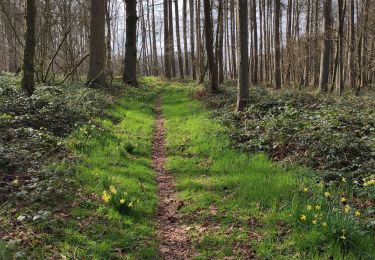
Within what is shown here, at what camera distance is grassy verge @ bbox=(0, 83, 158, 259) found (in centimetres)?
457

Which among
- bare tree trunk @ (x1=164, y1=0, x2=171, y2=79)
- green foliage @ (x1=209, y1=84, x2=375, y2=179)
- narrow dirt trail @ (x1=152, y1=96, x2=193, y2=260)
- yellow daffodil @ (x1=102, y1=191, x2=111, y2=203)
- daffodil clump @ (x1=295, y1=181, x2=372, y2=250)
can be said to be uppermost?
bare tree trunk @ (x1=164, y1=0, x2=171, y2=79)

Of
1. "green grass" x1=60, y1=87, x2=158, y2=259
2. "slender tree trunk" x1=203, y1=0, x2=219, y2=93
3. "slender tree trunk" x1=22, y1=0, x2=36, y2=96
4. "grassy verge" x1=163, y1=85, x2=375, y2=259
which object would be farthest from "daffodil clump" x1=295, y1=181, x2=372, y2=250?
"slender tree trunk" x1=203, y1=0, x2=219, y2=93

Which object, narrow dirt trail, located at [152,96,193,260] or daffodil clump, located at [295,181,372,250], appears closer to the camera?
daffodil clump, located at [295,181,372,250]

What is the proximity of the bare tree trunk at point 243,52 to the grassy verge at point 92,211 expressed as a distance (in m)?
4.83

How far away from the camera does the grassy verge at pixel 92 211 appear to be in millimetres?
4566

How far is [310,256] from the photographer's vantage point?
170 inches

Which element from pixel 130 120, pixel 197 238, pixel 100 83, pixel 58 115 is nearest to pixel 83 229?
pixel 197 238

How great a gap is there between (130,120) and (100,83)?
18.9 feet

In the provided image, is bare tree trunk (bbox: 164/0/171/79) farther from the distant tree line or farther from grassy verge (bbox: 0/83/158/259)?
grassy verge (bbox: 0/83/158/259)

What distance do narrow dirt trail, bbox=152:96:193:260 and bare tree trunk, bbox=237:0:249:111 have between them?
15.1 ft

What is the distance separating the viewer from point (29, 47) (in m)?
11.8

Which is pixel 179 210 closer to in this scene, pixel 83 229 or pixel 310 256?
pixel 83 229

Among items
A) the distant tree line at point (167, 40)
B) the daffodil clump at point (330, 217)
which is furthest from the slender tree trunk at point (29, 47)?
the daffodil clump at point (330, 217)

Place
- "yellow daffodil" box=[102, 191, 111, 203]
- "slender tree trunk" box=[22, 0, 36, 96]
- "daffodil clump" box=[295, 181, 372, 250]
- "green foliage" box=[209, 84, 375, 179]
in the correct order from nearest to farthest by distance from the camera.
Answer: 1. "daffodil clump" box=[295, 181, 372, 250]
2. "yellow daffodil" box=[102, 191, 111, 203]
3. "green foliage" box=[209, 84, 375, 179]
4. "slender tree trunk" box=[22, 0, 36, 96]
